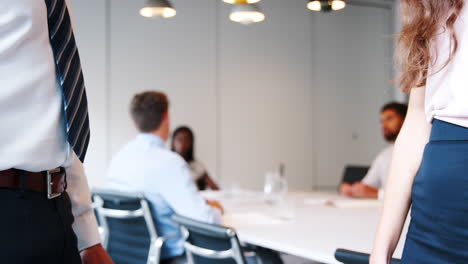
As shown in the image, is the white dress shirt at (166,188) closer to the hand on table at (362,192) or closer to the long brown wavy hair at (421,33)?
the hand on table at (362,192)

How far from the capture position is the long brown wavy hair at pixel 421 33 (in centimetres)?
108

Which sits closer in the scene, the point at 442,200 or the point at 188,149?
the point at 442,200

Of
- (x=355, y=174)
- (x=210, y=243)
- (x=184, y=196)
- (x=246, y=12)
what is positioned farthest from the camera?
(x=355, y=174)

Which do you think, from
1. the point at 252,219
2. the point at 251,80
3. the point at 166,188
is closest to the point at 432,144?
the point at 252,219

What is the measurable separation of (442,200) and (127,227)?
2.24 metres

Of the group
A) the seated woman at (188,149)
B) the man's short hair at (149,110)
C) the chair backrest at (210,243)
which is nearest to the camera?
the chair backrest at (210,243)

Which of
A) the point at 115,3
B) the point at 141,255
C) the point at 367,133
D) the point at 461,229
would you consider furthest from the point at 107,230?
the point at 367,133

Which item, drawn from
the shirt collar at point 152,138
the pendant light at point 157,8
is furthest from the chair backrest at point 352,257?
the pendant light at point 157,8

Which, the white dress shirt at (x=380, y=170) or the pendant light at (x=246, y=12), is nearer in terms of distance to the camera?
the pendant light at (x=246, y=12)

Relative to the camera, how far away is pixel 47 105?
995 mm

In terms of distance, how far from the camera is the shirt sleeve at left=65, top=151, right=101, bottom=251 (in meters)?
1.17

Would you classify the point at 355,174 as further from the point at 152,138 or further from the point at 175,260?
the point at 175,260

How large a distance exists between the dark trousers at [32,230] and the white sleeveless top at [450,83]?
722 millimetres

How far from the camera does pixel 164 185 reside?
114 inches
